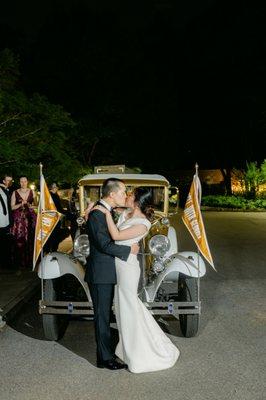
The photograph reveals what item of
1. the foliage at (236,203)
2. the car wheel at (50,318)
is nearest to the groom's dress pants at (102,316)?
the car wheel at (50,318)

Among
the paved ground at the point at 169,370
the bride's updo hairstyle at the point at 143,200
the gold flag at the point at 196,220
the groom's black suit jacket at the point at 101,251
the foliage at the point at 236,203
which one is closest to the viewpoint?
the paved ground at the point at 169,370

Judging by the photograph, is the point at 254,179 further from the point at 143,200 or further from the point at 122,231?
the point at 122,231

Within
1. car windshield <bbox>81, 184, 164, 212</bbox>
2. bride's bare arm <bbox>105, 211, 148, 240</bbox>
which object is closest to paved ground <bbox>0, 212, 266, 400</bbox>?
bride's bare arm <bbox>105, 211, 148, 240</bbox>

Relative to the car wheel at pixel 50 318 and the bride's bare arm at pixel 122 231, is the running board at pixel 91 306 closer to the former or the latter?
the car wheel at pixel 50 318

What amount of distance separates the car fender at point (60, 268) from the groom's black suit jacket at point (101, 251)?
894mm

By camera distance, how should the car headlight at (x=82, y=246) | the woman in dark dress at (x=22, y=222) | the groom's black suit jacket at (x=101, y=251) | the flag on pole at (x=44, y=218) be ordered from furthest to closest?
1. the woman in dark dress at (x=22, y=222)
2. the car headlight at (x=82, y=246)
3. the flag on pole at (x=44, y=218)
4. the groom's black suit jacket at (x=101, y=251)

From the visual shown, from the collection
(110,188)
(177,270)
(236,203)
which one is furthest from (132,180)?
(236,203)

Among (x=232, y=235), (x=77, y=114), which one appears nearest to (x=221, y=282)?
(x=232, y=235)

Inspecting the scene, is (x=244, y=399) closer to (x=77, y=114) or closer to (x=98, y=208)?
Result: (x=98, y=208)

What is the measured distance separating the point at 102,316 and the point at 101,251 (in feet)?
2.14

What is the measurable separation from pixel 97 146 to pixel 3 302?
25431 mm

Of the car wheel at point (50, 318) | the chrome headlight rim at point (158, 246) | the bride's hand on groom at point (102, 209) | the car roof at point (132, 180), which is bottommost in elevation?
the car wheel at point (50, 318)

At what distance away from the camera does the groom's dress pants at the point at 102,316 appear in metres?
5.04

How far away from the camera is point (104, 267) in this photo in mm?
5043
